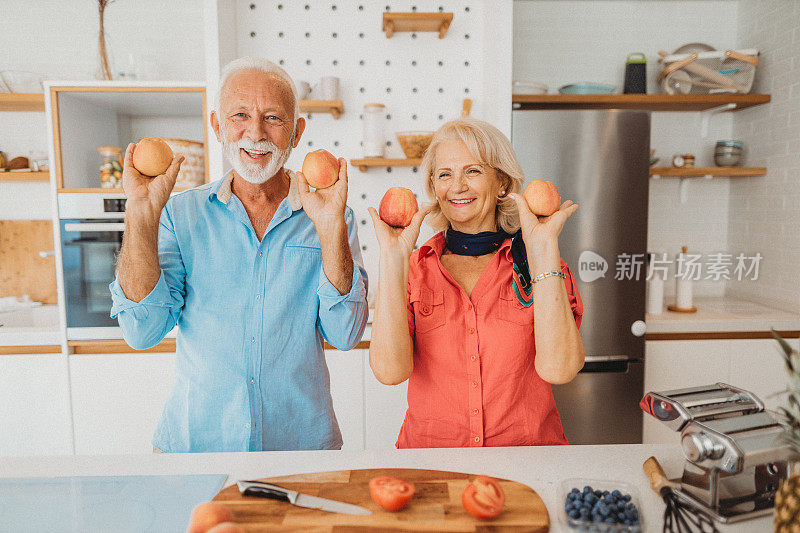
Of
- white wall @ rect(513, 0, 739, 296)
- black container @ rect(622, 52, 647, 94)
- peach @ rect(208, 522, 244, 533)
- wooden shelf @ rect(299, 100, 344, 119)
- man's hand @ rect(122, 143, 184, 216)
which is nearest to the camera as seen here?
peach @ rect(208, 522, 244, 533)

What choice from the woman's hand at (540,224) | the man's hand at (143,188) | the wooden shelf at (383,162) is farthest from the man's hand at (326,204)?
the wooden shelf at (383,162)

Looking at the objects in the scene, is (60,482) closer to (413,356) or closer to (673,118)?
(413,356)

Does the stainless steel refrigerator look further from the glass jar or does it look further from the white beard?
the glass jar

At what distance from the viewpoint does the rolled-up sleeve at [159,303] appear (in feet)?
4.23

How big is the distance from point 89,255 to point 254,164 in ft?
5.77

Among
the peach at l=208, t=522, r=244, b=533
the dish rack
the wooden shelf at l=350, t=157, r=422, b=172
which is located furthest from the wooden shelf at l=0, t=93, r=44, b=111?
the dish rack

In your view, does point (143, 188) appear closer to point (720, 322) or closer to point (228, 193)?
point (228, 193)

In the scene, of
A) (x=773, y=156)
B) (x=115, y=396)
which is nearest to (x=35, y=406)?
(x=115, y=396)

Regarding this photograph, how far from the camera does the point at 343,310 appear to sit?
1346mm

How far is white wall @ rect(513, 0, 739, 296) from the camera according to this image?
131 inches

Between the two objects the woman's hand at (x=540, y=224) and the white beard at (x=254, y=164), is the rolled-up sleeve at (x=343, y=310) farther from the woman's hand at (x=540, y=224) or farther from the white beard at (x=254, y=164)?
the woman's hand at (x=540, y=224)

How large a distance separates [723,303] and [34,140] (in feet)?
14.6

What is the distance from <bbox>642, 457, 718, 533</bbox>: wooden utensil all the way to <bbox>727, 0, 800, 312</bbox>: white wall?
2.64 m

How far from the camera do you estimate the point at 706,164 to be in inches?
136
